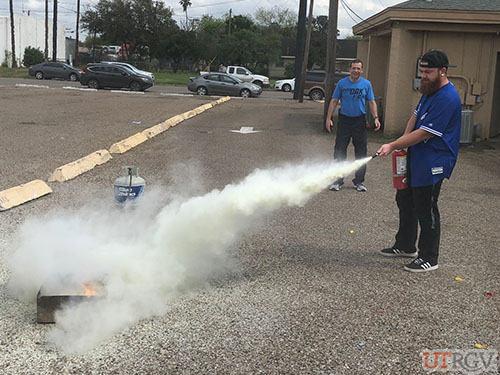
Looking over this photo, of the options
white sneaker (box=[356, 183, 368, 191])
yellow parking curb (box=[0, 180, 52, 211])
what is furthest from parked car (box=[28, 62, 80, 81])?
white sneaker (box=[356, 183, 368, 191])

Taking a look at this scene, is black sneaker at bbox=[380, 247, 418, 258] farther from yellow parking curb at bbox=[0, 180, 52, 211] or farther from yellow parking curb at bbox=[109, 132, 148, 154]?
yellow parking curb at bbox=[109, 132, 148, 154]

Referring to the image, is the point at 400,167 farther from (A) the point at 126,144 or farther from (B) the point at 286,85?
(B) the point at 286,85

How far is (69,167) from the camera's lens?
8.99 metres

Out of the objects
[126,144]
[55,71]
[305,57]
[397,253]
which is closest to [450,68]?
[126,144]

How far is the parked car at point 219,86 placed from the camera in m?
32.9

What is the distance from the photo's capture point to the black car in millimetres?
33688

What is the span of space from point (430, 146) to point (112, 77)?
31.2 metres

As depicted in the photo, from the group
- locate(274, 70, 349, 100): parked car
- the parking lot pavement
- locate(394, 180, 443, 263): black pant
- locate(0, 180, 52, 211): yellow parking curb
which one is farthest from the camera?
locate(274, 70, 349, 100): parked car

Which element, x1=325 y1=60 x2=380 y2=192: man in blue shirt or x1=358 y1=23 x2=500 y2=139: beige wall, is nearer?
x1=325 y1=60 x2=380 y2=192: man in blue shirt

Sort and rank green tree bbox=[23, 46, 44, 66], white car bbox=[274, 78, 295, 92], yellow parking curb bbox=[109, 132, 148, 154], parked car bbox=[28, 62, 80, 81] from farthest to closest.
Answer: green tree bbox=[23, 46, 44, 66] < white car bbox=[274, 78, 295, 92] < parked car bbox=[28, 62, 80, 81] < yellow parking curb bbox=[109, 132, 148, 154]

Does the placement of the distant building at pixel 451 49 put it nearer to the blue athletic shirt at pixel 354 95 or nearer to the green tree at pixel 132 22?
the blue athletic shirt at pixel 354 95

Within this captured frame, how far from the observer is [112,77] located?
33.8 m

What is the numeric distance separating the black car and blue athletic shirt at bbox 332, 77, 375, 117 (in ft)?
88.7

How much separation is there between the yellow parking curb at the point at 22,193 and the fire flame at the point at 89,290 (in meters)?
3.26
